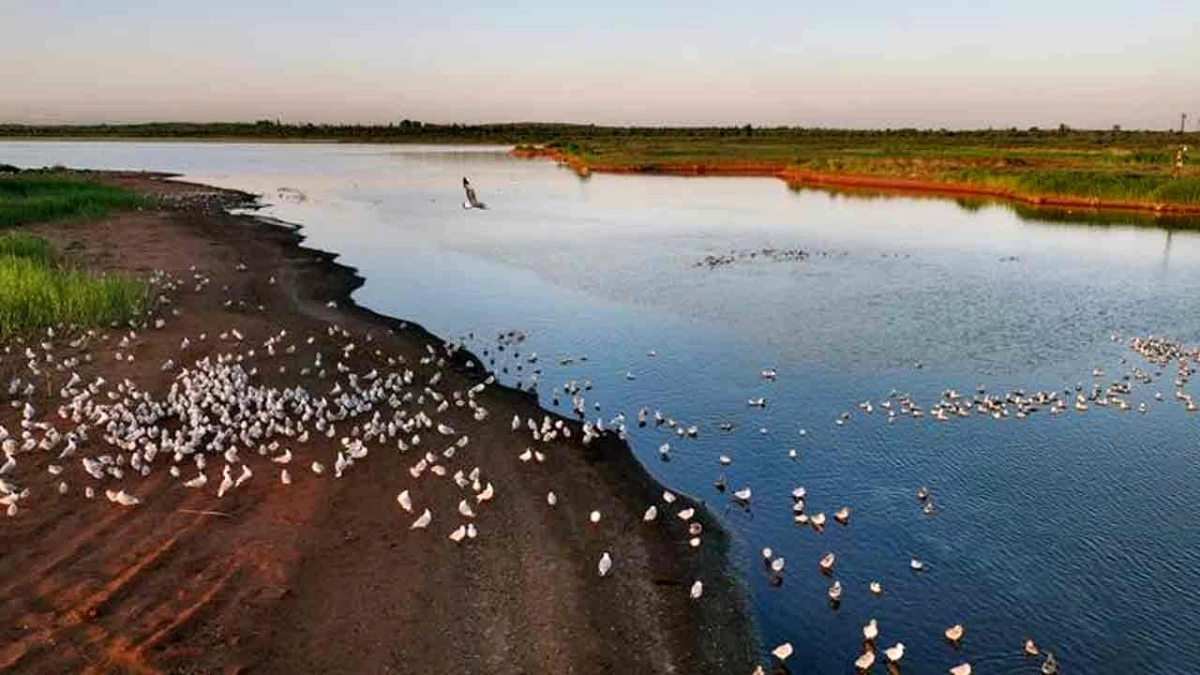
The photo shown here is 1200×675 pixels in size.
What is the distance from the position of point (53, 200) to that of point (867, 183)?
55.0m

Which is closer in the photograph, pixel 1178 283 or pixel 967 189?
pixel 1178 283

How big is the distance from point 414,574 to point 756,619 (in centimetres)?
399

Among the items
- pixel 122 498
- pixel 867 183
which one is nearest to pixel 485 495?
pixel 122 498

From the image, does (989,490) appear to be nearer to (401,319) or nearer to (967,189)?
(401,319)

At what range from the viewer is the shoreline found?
53562mm

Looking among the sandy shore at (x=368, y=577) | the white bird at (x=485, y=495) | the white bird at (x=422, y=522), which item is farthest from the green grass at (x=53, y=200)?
the white bird at (x=422, y=522)

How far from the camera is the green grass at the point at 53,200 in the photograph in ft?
127

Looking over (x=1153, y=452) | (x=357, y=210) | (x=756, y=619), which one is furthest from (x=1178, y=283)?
(x=357, y=210)

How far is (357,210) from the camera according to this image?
56344mm

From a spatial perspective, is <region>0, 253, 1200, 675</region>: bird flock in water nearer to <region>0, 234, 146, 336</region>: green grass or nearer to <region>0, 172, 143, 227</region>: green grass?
<region>0, 234, 146, 336</region>: green grass

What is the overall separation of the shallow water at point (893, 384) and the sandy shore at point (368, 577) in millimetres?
1213

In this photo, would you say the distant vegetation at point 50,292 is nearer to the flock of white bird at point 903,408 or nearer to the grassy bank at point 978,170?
the flock of white bird at point 903,408

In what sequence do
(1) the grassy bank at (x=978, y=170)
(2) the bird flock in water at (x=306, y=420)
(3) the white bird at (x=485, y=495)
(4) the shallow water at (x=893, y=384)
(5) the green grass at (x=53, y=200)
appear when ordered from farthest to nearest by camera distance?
(1) the grassy bank at (x=978, y=170) < (5) the green grass at (x=53, y=200) < (3) the white bird at (x=485, y=495) < (2) the bird flock in water at (x=306, y=420) < (4) the shallow water at (x=893, y=384)

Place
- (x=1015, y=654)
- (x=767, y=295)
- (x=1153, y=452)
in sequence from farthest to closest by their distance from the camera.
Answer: (x=767, y=295) < (x=1153, y=452) < (x=1015, y=654)
